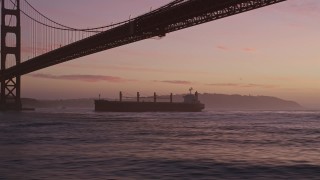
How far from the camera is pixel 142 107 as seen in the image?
4316 inches

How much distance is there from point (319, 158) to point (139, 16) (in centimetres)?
2825

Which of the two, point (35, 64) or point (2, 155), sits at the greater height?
point (35, 64)

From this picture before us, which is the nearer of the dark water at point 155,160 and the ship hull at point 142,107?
the dark water at point 155,160

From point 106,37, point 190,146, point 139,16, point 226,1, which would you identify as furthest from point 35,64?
point 190,146

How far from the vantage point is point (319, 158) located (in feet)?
56.5

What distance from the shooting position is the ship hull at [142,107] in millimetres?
106562

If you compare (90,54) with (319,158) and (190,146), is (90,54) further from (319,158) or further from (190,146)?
(319,158)

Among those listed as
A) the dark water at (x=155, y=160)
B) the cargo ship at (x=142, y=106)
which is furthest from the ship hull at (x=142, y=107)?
the dark water at (x=155, y=160)

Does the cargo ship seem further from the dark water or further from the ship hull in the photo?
the dark water

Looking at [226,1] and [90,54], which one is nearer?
[226,1]

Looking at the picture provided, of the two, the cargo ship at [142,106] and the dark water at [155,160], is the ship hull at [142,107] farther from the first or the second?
the dark water at [155,160]

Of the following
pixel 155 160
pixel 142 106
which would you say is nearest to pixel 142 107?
pixel 142 106

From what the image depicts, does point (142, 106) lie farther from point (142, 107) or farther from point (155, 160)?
point (155, 160)

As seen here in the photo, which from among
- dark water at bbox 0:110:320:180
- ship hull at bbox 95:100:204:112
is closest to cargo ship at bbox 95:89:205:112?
ship hull at bbox 95:100:204:112
